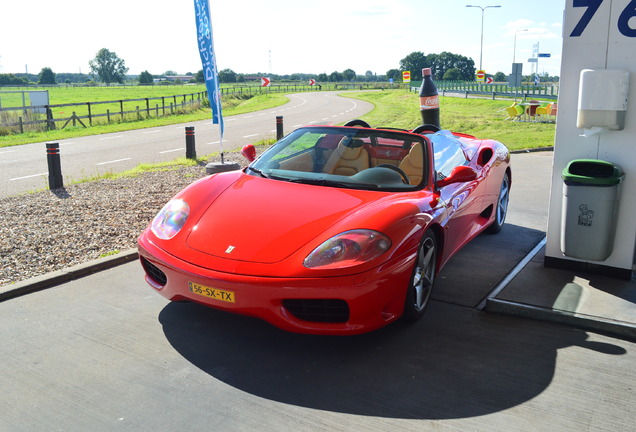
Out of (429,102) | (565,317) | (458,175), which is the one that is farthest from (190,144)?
(565,317)

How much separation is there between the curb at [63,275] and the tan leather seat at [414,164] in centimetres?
283

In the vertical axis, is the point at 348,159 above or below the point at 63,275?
above

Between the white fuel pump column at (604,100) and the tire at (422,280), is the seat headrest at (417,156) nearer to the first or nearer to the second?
the tire at (422,280)

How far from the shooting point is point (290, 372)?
11.4ft

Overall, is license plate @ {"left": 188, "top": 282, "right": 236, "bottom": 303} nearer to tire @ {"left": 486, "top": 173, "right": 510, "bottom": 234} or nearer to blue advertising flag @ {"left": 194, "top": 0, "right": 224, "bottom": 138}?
tire @ {"left": 486, "top": 173, "right": 510, "bottom": 234}

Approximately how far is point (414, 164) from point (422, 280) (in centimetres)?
106

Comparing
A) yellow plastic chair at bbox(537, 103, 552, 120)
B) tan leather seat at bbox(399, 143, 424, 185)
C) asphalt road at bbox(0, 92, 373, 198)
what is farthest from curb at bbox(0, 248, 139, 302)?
yellow plastic chair at bbox(537, 103, 552, 120)

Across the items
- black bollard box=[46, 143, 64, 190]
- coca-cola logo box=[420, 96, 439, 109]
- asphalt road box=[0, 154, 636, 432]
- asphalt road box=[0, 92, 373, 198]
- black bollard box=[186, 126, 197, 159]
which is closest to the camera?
asphalt road box=[0, 154, 636, 432]

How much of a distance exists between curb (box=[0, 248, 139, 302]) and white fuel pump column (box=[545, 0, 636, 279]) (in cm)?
409

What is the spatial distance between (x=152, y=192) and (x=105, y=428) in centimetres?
647

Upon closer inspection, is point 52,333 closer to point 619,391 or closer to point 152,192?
point 619,391

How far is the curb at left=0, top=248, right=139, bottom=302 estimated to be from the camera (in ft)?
15.5

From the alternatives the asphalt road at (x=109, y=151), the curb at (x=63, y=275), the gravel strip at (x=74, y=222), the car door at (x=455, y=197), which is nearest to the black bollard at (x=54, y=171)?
the gravel strip at (x=74, y=222)

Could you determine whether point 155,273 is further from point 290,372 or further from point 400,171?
point 400,171
